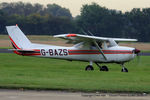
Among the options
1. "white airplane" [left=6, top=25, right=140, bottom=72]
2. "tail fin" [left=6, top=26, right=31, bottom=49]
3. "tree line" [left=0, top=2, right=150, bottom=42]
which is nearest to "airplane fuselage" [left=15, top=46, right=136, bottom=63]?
"white airplane" [left=6, top=25, right=140, bottom=72]

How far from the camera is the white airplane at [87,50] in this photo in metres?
20.2

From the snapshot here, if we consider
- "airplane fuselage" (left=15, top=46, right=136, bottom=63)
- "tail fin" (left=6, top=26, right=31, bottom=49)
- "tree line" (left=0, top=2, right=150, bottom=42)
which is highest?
"tree line" (left=0, top=2, right=150, bottom=42)

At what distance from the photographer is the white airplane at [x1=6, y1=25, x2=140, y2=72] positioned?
20.2 m

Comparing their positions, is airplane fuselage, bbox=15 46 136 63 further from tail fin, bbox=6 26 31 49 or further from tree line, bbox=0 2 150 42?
tree line, bbox=0 2 150 42

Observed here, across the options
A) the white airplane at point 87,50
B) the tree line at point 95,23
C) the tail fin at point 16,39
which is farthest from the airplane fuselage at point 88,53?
the tree line at point 95,23

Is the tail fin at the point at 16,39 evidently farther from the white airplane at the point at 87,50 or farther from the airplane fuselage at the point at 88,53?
the airplane fuselage at the point at 88,53

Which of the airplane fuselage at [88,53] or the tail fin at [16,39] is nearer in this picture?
the airplane fuselage at [88,53]

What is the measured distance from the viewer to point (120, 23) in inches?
2447

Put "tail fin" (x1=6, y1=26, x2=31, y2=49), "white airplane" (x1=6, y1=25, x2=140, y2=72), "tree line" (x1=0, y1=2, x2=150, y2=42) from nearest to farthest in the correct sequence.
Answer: "white airplane" (x1=6, y1=25, x2=140, y2=72)
"tail fin" (x1=6, y1=26, x2=31, y2=49)
"tree line" (x1=0, y1=2, x2=150, y2=42)

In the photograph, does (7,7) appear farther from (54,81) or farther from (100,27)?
(54,81)

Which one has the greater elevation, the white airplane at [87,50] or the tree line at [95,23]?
the tree line at [95,23]

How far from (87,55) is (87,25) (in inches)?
1614

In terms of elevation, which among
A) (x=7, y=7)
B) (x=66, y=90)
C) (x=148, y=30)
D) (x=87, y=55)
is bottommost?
(x=66, y=90)

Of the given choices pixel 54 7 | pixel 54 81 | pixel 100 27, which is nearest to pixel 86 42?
pixel 54 81
